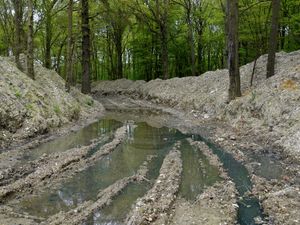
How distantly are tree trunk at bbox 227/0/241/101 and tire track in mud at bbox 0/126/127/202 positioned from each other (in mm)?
6939

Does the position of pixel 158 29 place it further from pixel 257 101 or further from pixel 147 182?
pixel 147 182

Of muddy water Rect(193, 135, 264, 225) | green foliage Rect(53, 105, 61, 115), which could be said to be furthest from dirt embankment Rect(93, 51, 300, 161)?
green foliage Rect(53, 105, 61, 115)

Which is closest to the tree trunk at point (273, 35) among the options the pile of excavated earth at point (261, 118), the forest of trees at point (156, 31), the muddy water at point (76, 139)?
the forest of trees at point (156, 31)

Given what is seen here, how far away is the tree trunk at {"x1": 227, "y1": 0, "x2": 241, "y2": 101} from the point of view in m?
15.1

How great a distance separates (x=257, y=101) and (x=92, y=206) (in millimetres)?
9129

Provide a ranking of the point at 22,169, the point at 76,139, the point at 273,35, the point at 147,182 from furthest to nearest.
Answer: the point at 273,35, the point at 76,139, the point at 22,169, the point at 147,182

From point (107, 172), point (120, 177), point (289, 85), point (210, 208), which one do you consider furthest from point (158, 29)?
point (210, 208)

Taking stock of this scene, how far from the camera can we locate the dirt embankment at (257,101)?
10.7 meters

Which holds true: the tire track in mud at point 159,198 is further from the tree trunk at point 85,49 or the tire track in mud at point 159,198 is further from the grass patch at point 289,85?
the tree trunk at point 85,49

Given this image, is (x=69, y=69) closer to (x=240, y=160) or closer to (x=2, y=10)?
(x=240, y=160)

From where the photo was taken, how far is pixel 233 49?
15.3 metres

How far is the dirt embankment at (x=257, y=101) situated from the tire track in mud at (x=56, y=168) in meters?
4.96

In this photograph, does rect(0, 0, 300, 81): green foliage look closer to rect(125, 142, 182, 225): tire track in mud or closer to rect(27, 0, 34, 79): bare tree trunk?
rect(27, 0, 34, 79): bare tree trunk

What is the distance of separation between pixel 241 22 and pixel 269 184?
1948cm
